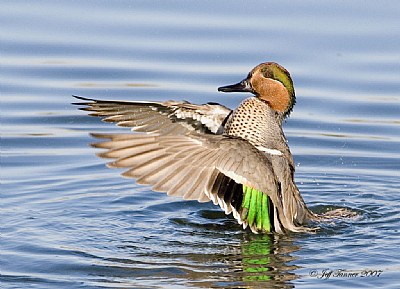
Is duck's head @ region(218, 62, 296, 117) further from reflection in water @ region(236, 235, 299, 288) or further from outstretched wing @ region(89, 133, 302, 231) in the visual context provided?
reflection in water @ region(236, 235, 299, 288)

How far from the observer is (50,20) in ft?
40.7

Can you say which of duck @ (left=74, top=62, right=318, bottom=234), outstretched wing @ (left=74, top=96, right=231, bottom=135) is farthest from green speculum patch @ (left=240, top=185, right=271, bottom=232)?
outstretched wing @ (left=74, top=96, right=231, bottom=135)

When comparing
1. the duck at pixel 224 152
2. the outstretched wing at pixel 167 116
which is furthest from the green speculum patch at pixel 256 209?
the outstretched wing at pixel 167 116

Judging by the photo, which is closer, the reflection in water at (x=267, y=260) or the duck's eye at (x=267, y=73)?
the reflection in water at (x=267, y=260)

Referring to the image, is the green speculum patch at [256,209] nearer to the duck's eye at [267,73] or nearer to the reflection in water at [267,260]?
the reflection in water at [267,260]

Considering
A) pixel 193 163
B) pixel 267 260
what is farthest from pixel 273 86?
pixel 267 260

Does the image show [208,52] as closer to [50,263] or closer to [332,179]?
[332,179]

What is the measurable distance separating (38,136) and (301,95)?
267 centimetres

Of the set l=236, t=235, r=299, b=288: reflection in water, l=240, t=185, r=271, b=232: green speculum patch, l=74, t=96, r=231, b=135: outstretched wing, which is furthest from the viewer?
l=74, t=96, r=231, b=135: outstretched wing

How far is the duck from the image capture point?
23.2ft

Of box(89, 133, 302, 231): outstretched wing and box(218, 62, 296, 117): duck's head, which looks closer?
box(89, 133, 302, 231): outstretched wing

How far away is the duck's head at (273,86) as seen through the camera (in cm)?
810

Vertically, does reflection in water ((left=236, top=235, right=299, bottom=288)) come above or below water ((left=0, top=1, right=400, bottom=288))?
below

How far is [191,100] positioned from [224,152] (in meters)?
3.51
